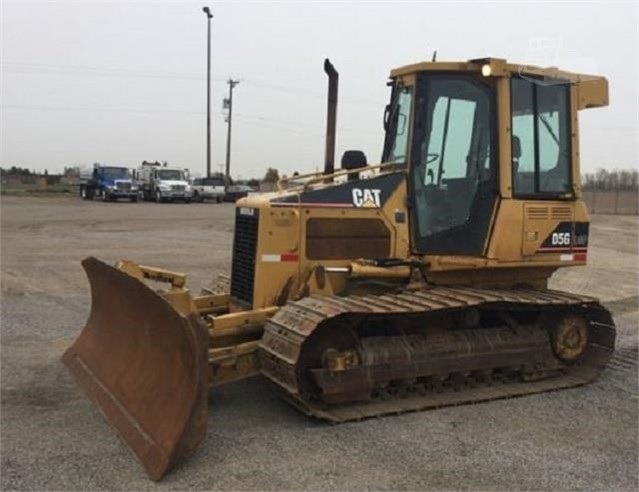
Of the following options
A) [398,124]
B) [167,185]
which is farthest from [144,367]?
[167,185]

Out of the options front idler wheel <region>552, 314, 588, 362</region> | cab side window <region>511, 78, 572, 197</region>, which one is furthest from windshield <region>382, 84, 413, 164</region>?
front idler wheel <region>552, 314, 588, 362</region>

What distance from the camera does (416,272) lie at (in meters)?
7.07

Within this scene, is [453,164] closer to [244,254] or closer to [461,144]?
[461,144]

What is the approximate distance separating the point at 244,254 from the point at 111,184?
40382 millimetres

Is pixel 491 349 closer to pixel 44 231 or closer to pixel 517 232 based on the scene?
pixel 517 232

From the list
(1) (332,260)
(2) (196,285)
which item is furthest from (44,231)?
(1) (332,260)

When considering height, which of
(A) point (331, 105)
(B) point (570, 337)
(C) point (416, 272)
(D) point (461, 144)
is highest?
(A) point (331, 105)

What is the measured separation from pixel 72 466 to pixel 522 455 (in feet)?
9.85

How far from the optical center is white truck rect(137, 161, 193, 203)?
44.8 m

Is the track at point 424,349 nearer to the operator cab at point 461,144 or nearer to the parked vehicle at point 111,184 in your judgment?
the operator cab at point 461,144

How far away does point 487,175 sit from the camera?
23.2 ft

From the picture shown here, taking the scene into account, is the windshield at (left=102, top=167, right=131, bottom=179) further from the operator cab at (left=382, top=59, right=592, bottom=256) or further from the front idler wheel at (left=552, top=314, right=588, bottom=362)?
the front idler wheel at (left=552, top=314, right=588, bottom=362)

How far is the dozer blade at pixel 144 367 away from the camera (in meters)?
4.91

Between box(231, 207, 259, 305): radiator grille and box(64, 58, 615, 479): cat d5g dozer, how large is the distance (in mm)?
19
